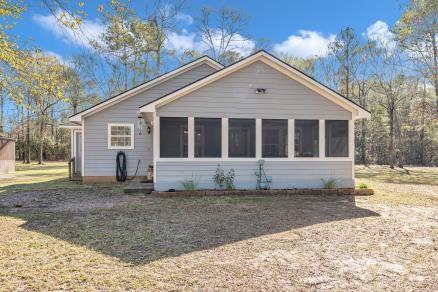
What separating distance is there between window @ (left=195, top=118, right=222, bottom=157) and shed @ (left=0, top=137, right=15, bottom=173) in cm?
1541

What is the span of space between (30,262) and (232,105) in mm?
7041

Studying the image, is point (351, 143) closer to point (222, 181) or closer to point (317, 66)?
point (222, 181)

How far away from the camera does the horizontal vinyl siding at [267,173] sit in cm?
944

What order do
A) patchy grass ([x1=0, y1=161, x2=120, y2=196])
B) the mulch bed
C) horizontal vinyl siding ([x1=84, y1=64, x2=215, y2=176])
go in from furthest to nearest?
horizontal vinyl siding ([x1=84, y1=64, x2=215, y2=176]) < patchy grass ([x1=0, y1=161, x2=120, y2=196]) < the mulch bed

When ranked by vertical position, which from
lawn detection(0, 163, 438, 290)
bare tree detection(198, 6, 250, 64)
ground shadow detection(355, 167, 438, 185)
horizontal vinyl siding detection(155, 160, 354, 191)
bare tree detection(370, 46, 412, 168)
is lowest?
ground shadow detection(355, 167, 438, 185)

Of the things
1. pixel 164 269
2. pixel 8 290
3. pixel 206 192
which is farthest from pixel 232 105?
pixel 8 290

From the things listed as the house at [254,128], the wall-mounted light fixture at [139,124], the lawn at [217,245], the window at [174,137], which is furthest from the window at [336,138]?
the wall-mounted light fixture at [139,124]

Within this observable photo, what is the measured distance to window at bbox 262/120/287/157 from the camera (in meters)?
9.80

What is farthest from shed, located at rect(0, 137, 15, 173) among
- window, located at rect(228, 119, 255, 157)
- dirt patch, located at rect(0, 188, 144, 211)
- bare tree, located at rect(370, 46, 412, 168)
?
bare tree, located at rect(370, 46, 412, 168)

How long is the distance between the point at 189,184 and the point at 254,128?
8.89 feet

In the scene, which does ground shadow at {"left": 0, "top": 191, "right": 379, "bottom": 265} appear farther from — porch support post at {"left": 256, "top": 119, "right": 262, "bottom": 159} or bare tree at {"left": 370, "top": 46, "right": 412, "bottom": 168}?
bare tree at {"left": 370, "top": 46, "right": 412, "bottom": 168}

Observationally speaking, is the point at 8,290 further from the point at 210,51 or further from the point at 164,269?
the point at 210,51

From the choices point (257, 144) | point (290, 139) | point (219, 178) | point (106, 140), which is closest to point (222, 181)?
point (219, 178)

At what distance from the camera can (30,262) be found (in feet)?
12.6
